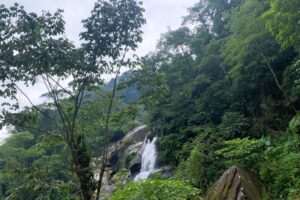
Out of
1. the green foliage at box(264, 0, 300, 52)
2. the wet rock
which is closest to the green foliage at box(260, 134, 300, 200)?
the green foliage at box(264, 0, 300, 52)

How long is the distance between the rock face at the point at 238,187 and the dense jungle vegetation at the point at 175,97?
0.45 meters

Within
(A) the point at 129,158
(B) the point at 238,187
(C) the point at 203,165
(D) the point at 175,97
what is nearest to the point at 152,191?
(B) the point at 238,187

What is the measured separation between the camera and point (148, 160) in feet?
69.1

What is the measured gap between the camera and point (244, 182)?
8734mm

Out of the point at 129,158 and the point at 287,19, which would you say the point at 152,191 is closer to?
the point at 287,19

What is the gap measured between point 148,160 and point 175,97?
4548mm

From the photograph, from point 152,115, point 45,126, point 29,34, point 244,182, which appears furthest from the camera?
point 45,126

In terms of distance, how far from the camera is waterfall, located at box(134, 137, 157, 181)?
786 inches

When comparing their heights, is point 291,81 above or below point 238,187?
Answer: above

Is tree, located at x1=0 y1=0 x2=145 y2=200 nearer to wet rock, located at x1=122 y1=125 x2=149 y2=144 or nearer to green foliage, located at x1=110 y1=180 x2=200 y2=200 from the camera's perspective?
green foliage, located at x1=110 y1=180 x2=200 y2=200

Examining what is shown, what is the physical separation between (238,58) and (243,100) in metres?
3.86

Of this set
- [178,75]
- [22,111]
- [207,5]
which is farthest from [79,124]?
[207,5]

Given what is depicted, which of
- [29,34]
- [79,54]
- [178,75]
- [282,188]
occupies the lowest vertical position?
[282,188]

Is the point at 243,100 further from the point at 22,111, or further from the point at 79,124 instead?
the point at 22,111
